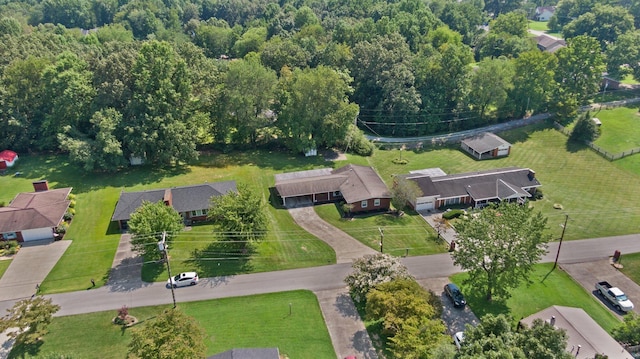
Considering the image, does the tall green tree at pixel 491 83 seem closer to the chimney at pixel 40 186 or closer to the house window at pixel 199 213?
the house window at pixel 199 213

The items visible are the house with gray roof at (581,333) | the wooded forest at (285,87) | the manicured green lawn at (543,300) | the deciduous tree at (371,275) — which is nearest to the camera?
the house with gray roof at (581,333)

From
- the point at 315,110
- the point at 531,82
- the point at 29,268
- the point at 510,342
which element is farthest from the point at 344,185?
the point at 531,82

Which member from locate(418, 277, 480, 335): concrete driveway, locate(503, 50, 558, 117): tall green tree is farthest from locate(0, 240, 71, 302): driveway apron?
locate(503, 50, 558, 117): tall green tree

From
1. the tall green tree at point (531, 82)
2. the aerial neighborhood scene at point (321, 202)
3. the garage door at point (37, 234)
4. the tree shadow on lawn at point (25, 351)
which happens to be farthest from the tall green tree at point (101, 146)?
the tall green tree at point (531, 82)

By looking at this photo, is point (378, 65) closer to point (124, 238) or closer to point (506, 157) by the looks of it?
point (506, 157)

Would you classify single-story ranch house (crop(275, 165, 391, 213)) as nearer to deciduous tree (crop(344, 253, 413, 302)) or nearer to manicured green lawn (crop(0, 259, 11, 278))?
deciduous tree (crop(344, 253, 413, 302))
